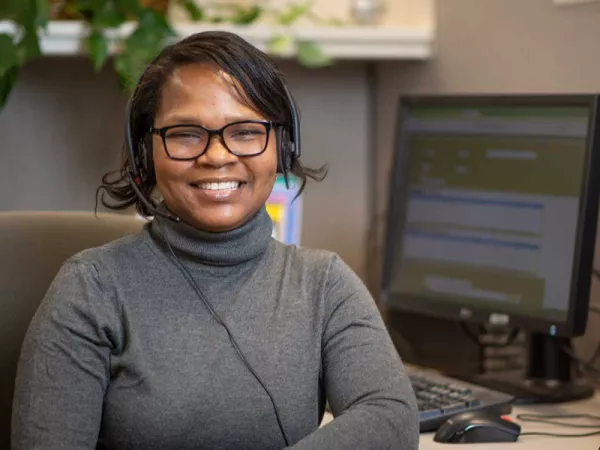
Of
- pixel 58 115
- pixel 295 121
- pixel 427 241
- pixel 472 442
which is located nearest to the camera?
pixel 295 121

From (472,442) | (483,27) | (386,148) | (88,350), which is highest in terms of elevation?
(483,27)

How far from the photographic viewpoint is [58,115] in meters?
2.22

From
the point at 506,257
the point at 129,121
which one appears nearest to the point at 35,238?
the point at 129,121

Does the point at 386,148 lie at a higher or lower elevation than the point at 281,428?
higher

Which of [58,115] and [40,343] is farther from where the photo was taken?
[58,115]

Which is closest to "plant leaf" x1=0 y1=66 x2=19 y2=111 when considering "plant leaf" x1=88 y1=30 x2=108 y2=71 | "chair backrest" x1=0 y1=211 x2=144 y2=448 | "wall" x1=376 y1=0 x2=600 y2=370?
"plant leaf" x1=88 y1=30 x2=108 y2=71

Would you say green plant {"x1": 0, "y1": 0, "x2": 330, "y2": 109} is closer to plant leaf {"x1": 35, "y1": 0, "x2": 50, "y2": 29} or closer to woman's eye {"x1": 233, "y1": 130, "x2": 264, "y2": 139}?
plant leaf {"x1": 35, "y1": 0, "x2": 50, "y2": 29}

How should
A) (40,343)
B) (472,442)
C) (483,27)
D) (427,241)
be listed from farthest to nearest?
1. (483,27)
2. (427,241)
3. (472,442)
4. (40,343)

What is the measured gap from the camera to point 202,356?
3.74ft

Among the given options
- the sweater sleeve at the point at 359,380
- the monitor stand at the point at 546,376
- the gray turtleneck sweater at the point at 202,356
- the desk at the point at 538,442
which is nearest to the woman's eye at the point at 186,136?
the gray turtleneck sweater at the point at 202,356

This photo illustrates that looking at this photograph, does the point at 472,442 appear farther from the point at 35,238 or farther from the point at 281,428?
the point at 35,238

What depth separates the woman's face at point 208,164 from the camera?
3.76 ft

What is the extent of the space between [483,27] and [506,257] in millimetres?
520

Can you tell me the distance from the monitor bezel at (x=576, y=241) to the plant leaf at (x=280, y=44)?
292mm
